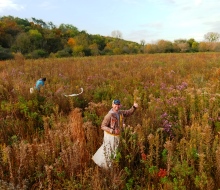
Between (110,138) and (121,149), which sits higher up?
(110,138)

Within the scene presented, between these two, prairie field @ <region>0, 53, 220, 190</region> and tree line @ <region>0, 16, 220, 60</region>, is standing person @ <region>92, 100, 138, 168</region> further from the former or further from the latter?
tree line @ <region>0, 16, 220, 60</region>

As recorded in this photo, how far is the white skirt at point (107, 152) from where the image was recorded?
10.4 feet

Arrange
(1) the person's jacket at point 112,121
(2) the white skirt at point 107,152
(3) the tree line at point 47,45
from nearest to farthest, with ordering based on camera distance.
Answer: (2) the white skirt at point 107,152 < (1) the person's jacket at point 112,121 < (3) the tree line at point 47,45

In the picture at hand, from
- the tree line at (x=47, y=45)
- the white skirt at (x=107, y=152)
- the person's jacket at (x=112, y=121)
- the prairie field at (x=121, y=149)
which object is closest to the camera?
the prairie field at (x=121, y=149)

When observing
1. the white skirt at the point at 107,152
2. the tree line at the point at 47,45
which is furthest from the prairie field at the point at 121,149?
the tree line at the point at 47,45

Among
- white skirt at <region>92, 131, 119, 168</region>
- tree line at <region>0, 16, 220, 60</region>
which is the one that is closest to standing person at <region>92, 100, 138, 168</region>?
white skirt at <region>92, 131, 119, 168</region>

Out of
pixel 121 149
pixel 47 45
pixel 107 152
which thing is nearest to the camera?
pixel 107 152

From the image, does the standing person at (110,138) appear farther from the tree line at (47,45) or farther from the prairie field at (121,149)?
the tree line at (47,45)

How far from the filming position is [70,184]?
2773 mm

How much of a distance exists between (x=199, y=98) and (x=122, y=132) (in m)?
2.04

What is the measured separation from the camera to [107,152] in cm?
333

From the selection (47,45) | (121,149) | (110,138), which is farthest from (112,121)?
(47,45)

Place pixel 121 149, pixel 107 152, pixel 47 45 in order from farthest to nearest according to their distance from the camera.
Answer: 1. pixel 47 45
2. pixel 121 149
3. pixel 107 152

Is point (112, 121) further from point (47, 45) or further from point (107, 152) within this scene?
point (47, 45)
